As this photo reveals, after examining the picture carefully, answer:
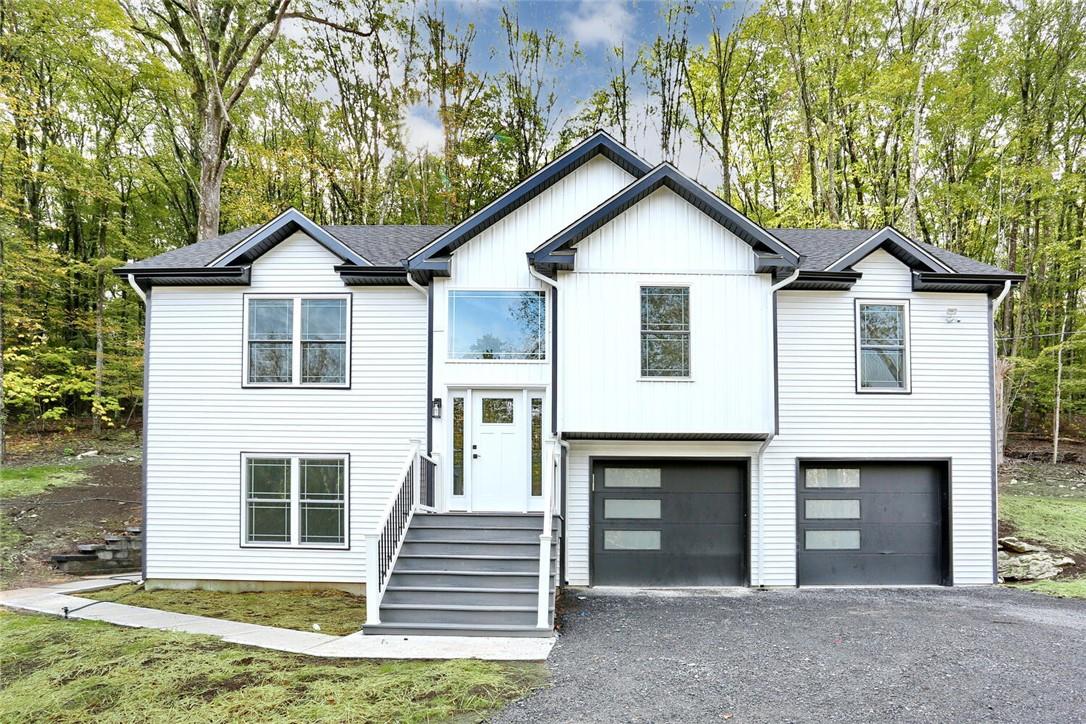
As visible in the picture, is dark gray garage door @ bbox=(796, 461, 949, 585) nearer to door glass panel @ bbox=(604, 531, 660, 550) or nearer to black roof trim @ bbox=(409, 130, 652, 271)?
door glass panel @ bbox=(604, 531, 660, 550)

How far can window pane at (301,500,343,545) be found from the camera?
955 centimetres

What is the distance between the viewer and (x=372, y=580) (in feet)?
22.9

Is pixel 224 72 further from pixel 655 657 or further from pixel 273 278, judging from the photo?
pixel 655 657

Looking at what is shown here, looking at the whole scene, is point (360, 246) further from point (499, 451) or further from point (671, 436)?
point (671, 436)

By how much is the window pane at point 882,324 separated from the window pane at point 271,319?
9.23 metres

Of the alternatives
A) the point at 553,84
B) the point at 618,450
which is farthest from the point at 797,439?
the point at 553,84

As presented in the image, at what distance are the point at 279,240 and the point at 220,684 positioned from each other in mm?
6613

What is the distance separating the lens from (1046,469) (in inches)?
631

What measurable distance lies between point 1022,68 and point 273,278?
69.8 feet

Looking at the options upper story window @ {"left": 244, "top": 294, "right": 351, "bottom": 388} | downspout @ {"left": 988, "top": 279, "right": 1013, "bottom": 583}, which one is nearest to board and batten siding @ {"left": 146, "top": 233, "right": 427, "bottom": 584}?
upper story window @ {"left": 244, "top": 294, "right": 351, "bottom": 388}

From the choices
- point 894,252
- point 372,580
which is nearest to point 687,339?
point 894,252

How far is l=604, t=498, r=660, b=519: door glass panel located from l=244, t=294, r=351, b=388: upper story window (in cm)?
471

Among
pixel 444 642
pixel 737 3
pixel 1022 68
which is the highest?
pixel 737 3

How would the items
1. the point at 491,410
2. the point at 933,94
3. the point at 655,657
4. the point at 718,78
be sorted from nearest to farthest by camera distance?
the point at 655,657, the point at 491,410, the point at 933,94, the point at 718,78
